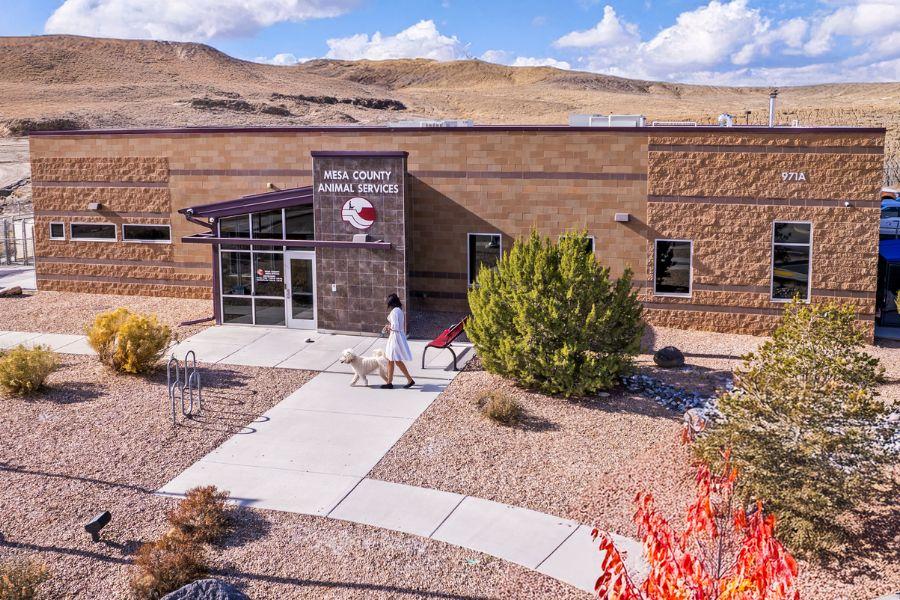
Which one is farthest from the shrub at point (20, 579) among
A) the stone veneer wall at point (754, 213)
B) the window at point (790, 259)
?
the window at point (790, 259)

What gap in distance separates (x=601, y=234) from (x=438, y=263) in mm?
4274

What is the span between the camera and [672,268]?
20391 mm

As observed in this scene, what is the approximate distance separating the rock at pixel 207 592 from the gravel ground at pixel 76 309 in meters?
12.9

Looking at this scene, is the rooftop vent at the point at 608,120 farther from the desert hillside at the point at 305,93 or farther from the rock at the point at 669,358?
the desert hillside at the point at 305,93

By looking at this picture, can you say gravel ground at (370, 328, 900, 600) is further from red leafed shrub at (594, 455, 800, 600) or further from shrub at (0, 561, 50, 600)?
shrub at (0, 561, 50, 600)

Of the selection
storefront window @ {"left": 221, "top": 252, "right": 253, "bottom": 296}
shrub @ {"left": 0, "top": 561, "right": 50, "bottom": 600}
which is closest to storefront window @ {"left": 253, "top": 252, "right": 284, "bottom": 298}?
storefront window @ {"left": 221, "top": 252, "right": 253, "bottom": 296}

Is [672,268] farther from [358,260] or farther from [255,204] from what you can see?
[255,204]

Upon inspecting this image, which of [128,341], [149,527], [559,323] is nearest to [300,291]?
[128,341]

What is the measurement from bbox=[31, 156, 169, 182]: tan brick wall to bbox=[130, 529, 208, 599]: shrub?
55.1 ft

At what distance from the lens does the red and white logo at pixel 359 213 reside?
19500 mm

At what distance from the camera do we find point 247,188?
2312 cm

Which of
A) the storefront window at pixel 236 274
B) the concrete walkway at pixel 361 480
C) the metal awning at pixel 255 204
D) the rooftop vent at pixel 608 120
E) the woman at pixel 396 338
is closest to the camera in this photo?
the concrete walkway at pixel 361 480

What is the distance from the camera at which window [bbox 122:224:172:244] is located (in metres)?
24.2

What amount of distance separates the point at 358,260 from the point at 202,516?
10.4 meters
